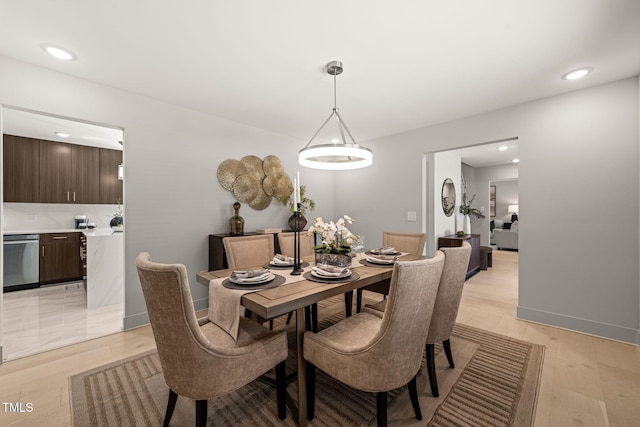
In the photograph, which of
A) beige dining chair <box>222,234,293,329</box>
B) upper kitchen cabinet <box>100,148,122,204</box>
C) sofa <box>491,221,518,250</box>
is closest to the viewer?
beige dining chair <box>222,234,293,329</box>

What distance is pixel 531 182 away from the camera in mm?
2971

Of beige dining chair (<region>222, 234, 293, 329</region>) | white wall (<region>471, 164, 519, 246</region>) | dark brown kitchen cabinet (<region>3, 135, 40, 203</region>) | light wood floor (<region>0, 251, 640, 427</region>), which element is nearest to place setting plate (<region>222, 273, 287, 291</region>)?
beige dining chair (<region>222, 234, 293, 329</region>)

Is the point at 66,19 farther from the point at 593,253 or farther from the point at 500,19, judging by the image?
the point at 593,253

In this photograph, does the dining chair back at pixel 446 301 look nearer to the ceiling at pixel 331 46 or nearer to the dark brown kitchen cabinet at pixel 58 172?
the ceiling at pixel 331 46

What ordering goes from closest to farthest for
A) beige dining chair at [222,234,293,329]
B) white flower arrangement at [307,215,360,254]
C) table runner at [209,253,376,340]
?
1. table runner at [209,253,376,340]
2. white flower arrangement at [307,215,360,254]
3. beige dining chair at [222,234,293,329]

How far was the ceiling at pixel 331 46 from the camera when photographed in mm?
1642

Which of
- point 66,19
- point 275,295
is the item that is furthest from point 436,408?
point 66,19

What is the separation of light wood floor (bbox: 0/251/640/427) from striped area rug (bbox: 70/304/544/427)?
3.6 inches

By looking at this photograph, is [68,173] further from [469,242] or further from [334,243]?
[469,242]

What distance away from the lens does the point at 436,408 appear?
1.64 metres

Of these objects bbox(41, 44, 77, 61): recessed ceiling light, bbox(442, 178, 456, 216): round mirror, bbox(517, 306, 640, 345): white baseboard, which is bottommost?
bbox(517, 306, 640, 345): white baseboard

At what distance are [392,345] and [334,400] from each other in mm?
740

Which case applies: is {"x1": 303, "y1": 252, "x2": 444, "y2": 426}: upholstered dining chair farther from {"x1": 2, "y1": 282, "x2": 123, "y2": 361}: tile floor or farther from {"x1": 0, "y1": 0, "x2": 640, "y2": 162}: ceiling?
{"x1": 2, "y1": 282, "x2": 123, "y2": 361}: tile floor

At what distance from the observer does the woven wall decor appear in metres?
3.58
